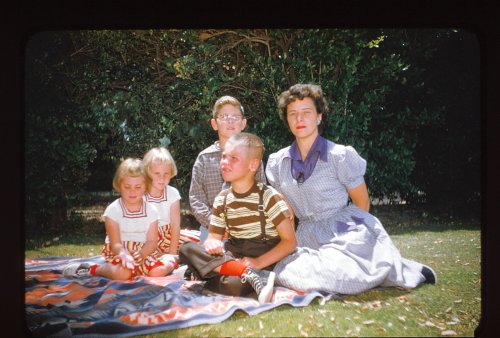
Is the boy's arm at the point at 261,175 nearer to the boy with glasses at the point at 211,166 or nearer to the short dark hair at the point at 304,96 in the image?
the boy with glasses at the point at 211,166

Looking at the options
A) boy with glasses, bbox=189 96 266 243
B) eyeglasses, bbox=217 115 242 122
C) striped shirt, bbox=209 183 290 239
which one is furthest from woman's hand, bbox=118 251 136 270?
eyeglasses, bbox=217 115 242 122

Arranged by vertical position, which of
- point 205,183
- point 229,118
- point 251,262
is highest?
point 229,118

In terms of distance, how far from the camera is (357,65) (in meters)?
2.68

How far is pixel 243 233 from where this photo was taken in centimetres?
247

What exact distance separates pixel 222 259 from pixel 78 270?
0.84m

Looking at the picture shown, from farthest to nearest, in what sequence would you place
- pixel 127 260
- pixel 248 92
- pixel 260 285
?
pixel 248 92 < pixel 127 260 < pixel 260 285

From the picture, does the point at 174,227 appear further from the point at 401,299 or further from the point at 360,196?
the point at 401,299

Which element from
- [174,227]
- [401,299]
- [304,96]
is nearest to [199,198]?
[174,227]

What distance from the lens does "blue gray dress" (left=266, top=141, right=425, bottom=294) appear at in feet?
8.02

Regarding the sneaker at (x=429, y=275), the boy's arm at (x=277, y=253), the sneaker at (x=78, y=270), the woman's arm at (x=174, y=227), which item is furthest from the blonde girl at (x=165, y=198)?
the sneaker at (x=429, y=275)

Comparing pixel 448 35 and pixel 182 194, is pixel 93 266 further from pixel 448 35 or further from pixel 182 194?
Answer: pixel 448 35

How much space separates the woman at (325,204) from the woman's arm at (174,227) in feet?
1.79

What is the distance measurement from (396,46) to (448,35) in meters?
0.29

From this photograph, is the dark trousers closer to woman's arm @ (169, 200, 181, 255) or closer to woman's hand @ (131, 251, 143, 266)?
woman's arm @ (169, 200, 181, 255)
